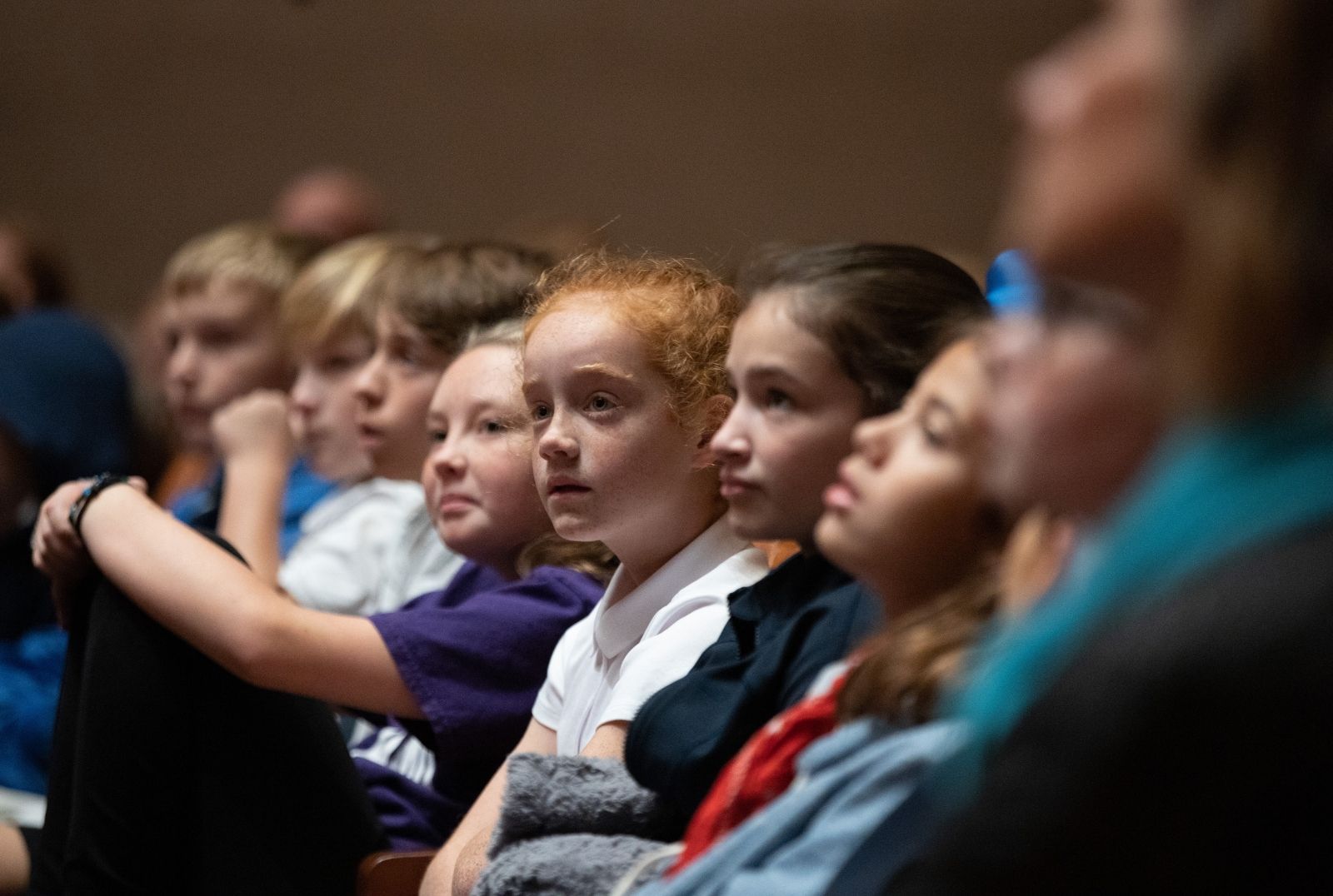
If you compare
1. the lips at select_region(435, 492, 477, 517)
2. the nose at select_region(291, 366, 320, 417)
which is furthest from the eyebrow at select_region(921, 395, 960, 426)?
the nose at select_region(291, 366, 320, 417)

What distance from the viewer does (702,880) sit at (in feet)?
2.84

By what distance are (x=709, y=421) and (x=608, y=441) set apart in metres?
0.09

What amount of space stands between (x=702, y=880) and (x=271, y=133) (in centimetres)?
381

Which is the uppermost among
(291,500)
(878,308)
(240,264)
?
(878,308)

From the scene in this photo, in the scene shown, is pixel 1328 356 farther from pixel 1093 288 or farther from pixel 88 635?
pixel 88 635

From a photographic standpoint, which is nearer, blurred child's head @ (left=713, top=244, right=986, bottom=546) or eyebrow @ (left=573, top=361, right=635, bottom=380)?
blurred child's head @ (left=713, top=244, right=986, bottom=546)

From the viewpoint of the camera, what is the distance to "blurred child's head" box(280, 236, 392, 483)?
212 cm

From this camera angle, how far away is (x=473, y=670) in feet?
4.95

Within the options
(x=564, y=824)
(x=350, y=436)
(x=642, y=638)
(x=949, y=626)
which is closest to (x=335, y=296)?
(x=350, y=436)

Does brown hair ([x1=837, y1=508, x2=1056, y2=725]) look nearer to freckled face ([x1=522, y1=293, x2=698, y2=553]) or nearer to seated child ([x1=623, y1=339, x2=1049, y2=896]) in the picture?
seated child ([x1=623, y1=339, x2=1049, y2=896])

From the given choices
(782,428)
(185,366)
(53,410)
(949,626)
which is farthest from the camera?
(185,366)

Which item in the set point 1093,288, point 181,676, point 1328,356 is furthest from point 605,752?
point 1328,356

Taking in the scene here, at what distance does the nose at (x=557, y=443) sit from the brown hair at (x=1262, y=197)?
82 cm

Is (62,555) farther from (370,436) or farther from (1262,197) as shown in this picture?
(1262,197)
